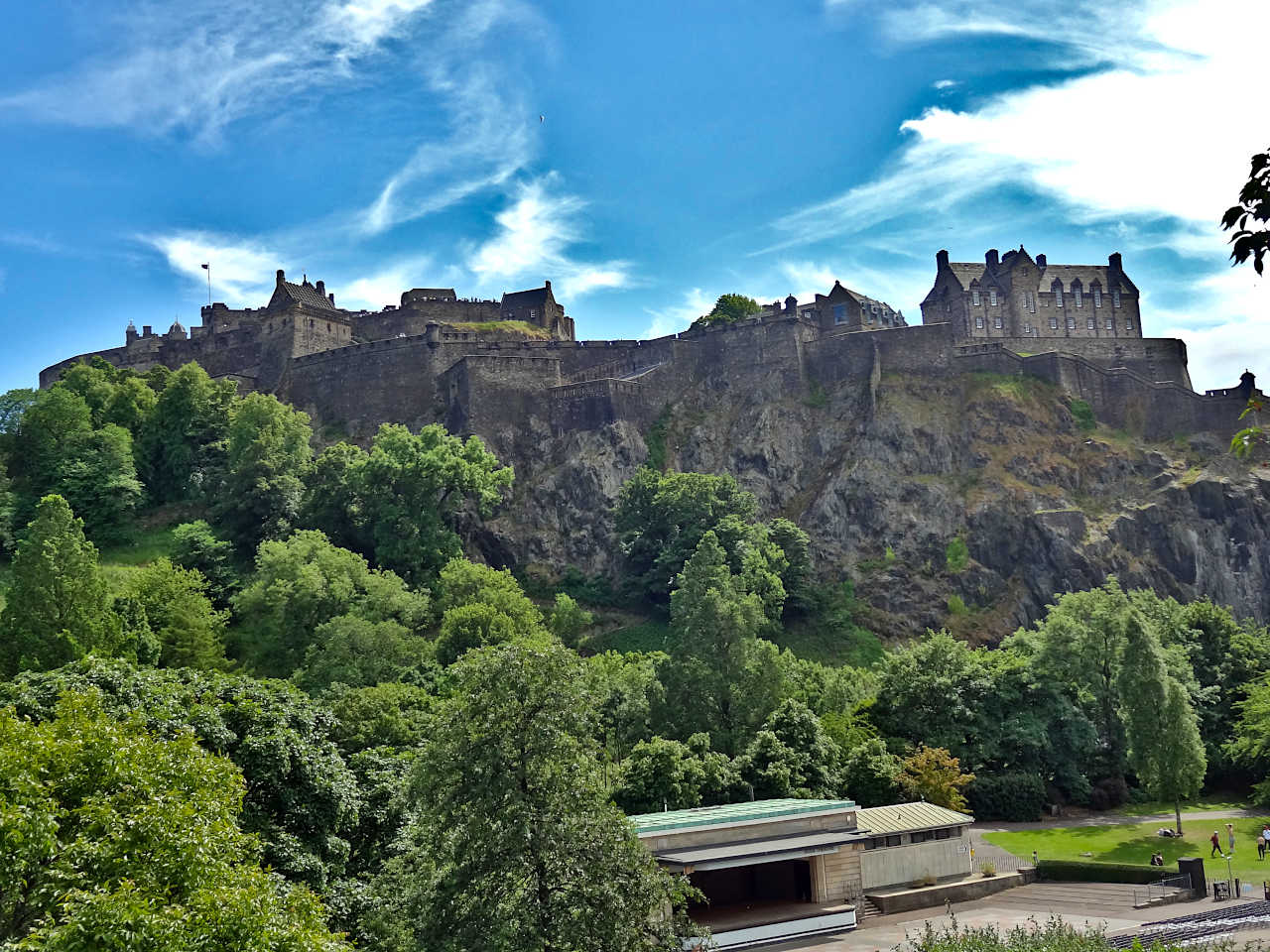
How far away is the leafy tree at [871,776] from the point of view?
39406mm

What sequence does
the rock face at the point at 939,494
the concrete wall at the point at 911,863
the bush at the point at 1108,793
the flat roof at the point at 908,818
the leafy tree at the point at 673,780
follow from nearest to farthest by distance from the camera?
the concrete wall at the point at 911,863, the flat roof at the point at 908,818, the leafy tree at the point at 673,780, the bush at the point at 1108,793, the rock face at the point at 939,494

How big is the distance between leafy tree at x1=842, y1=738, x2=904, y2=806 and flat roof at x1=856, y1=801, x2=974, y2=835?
247 centimetres

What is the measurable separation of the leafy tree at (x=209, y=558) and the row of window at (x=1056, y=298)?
4986cm

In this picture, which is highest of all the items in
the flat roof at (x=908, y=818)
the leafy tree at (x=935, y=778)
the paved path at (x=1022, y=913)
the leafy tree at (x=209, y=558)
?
the leafy tree at (x=209, y=558)

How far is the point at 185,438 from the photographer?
227 ft

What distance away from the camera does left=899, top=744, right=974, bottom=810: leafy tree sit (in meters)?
38.9

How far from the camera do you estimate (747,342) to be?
73.6 meters

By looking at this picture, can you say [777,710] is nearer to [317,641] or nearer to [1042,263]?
[317,641]

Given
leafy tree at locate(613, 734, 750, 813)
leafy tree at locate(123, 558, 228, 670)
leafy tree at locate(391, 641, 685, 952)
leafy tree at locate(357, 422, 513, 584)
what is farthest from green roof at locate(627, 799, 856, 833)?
leafy tree at locate(357, 422, 513, 584)

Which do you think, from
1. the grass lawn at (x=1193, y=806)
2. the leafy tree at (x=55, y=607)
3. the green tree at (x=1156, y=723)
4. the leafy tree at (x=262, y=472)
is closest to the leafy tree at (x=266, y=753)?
the leafy tree at (x=55, y=607)

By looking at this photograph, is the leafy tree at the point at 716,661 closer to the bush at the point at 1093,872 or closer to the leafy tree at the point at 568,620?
the bush at the point at 1093,872

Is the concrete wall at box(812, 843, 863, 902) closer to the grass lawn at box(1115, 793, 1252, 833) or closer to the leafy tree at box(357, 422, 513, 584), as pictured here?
the grass lawn at box(1115, 793, 1252, 833)

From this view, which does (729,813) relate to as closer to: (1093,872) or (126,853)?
(1093,872)

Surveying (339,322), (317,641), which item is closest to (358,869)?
(317,641)
